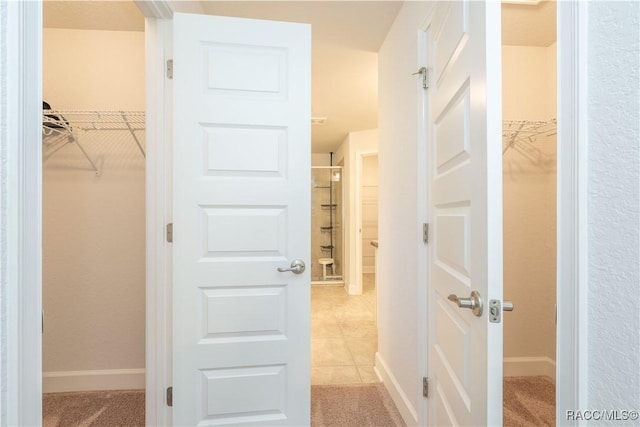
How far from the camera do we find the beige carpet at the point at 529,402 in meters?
1.70

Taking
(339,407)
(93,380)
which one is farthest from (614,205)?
(93,380)

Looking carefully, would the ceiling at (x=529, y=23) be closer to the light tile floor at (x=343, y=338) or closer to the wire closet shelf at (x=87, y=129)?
the wire closet shelf at (x=87, y=129)

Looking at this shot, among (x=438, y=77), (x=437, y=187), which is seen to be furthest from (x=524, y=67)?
(x=437, y=187)

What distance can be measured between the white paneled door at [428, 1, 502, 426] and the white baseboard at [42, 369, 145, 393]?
1916mm

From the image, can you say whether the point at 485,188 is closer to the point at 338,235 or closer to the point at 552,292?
the point at 552,292

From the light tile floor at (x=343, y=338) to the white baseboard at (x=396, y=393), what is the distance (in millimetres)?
87

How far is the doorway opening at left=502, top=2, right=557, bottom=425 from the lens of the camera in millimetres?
2088

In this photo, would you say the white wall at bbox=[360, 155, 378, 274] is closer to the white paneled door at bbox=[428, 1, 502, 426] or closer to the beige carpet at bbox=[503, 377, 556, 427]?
the beige carpet at bbox=[503, 377, 556, 427]

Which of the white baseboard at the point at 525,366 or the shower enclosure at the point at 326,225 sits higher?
the shower enclosure at the point at 326,225

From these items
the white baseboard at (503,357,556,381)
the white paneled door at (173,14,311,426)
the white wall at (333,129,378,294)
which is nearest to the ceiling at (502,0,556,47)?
the white paneled door at (173,14,311,426)

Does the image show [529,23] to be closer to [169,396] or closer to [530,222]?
[530,222]

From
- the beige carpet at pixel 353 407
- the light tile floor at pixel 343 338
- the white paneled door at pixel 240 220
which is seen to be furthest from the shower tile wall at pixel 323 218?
the white paneled door at pixel 240 220

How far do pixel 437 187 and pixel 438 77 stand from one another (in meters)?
0.45

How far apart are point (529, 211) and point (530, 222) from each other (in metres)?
0.08
